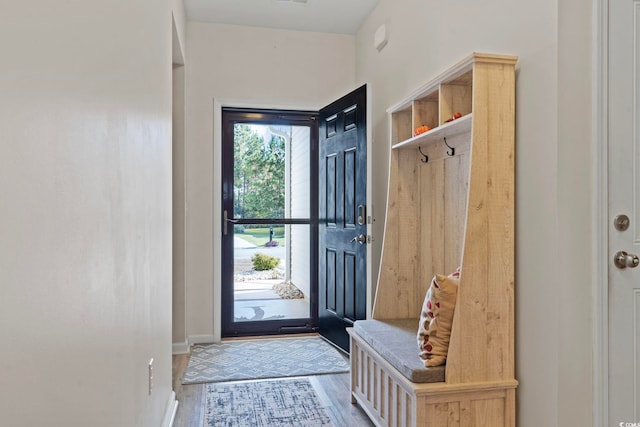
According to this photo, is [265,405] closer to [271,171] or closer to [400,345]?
[400,345]

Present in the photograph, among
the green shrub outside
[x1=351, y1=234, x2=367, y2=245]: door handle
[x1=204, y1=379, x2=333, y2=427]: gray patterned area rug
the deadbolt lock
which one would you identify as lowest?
[x1=204, y1=379, x2=333, y2=427]: gray patterned area rug

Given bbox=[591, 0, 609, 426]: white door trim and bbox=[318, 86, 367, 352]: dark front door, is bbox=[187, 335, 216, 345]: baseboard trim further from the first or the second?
bbox=[591, 0, 609, 426]: white door trim

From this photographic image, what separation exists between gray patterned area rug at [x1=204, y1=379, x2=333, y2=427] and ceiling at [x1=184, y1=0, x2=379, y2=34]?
303 cm

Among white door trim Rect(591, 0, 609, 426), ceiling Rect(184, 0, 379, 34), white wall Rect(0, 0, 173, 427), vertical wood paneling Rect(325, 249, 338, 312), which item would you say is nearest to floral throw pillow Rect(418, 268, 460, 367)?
white door trim Rect(591, 0, 609, 426)

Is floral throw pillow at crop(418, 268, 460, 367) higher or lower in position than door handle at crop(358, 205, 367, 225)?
lower

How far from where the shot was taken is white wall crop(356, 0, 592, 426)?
1712 mm

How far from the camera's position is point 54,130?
2.69ft

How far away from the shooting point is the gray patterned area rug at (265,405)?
8.17 feet

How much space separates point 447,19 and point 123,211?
2.15 metres

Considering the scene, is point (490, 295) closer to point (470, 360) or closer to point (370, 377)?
point (470, 360)

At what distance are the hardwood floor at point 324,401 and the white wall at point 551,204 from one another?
977mm

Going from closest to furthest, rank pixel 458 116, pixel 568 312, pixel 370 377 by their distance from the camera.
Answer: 1. pixel 568 312
2. pixel 458 116
3. pixel 370 377

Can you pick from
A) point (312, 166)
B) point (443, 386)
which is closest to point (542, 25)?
point (443, 386)

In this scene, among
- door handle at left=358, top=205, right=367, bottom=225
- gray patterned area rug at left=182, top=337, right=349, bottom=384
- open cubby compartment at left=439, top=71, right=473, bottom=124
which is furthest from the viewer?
door handle at left=358, top=205, right=367, bottom=225
